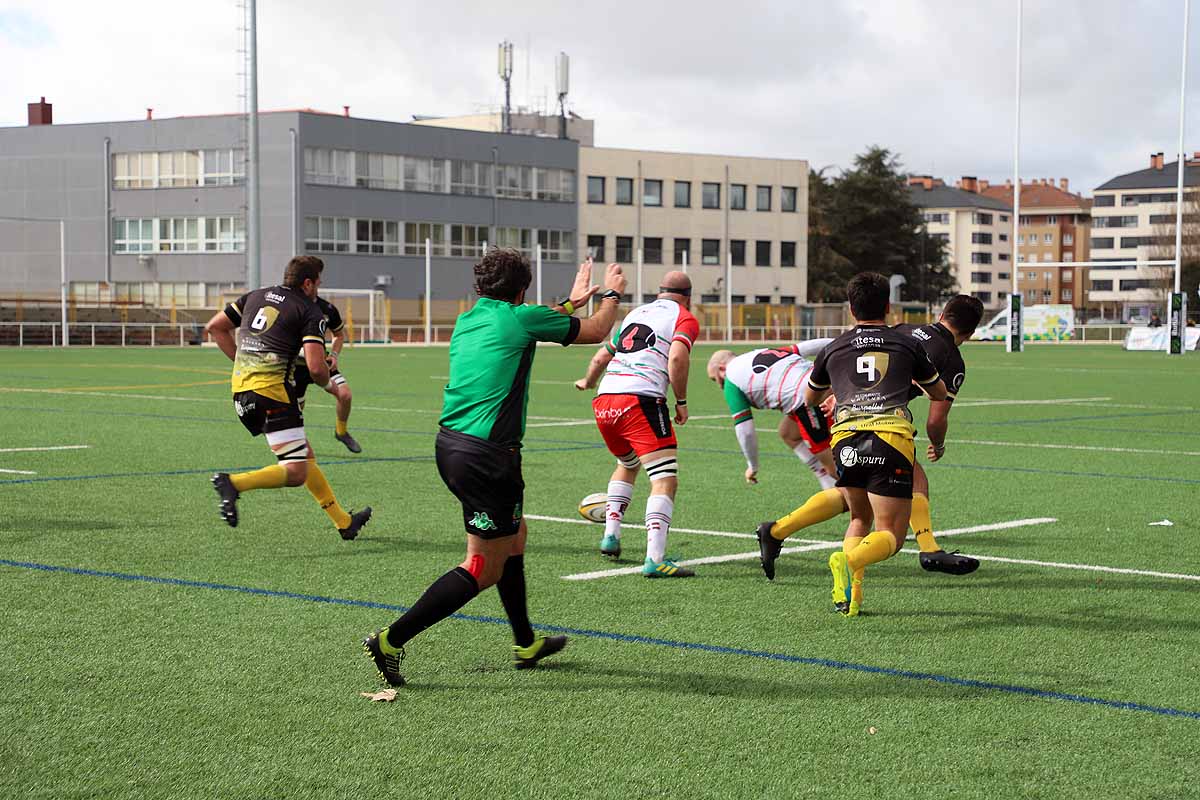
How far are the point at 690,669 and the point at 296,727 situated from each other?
5.48 ft

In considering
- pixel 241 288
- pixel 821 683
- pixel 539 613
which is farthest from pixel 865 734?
pixel 241 288

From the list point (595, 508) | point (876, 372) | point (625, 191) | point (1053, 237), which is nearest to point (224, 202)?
point (625, 191)

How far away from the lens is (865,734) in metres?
5.05

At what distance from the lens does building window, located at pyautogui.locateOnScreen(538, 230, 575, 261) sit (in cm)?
8450

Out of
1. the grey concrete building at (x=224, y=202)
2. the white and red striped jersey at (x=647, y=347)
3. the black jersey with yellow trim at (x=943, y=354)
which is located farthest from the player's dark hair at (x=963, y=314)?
the grey concrete building at (x=224, y=202)

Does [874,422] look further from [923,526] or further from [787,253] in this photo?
[787,253]

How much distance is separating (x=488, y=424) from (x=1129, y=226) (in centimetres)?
16757

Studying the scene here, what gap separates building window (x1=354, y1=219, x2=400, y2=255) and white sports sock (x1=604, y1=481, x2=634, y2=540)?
68.6 meters

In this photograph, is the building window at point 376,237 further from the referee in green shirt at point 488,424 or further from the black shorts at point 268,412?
the referee in green shirt at point 488,424

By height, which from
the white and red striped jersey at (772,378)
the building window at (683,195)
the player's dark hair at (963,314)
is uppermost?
the building window at (683,195)

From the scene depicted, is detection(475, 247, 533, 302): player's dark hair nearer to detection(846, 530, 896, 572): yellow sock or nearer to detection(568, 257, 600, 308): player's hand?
detection(568, 257, 600, 308): player's hand

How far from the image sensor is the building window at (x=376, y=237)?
76000 millimetres

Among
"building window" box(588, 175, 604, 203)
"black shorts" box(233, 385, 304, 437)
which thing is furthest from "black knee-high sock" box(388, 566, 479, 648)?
"building window" box(588, 175, 604, 203)

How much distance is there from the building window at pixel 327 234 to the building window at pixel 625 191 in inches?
758
